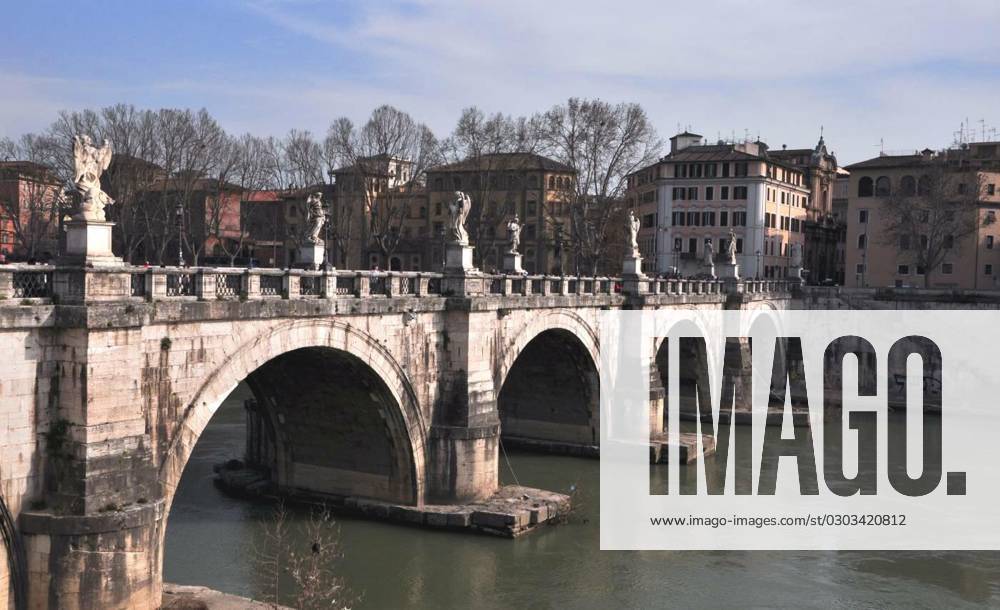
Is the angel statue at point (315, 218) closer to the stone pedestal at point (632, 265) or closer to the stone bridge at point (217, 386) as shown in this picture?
the stone bridge at point (217, 386)

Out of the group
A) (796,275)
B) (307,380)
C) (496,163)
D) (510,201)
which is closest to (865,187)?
Result: (796,275)

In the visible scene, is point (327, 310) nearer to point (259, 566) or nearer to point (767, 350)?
point (259, 566)

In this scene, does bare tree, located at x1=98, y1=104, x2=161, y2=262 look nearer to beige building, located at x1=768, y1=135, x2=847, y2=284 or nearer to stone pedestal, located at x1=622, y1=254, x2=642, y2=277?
stone pedestal, located at x1=622, y1=254, x2=642, y2=277

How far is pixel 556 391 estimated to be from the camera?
30594 mm

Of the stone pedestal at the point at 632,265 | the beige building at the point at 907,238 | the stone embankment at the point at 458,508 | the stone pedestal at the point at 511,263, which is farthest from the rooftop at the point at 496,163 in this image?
the stone embankment at the point at 458,508

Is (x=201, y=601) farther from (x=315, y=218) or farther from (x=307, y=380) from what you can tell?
(x=315, y=218)

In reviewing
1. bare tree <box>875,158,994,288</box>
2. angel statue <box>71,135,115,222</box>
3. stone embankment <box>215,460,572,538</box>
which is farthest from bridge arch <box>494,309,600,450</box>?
bare tree <box>875,158,994,288</box>

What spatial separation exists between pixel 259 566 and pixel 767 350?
32.1 meters

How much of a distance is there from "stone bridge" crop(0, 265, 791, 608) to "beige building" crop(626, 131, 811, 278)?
1305 inches

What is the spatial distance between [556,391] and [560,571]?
11994mm

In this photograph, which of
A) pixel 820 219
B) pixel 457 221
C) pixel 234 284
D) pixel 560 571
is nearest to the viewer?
pixel 234 284

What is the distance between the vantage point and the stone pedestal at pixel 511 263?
25016 mm

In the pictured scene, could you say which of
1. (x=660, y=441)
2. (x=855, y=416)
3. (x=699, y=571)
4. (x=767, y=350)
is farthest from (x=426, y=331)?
(x=767, y=350)

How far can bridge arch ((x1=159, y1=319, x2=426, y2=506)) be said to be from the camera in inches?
586
